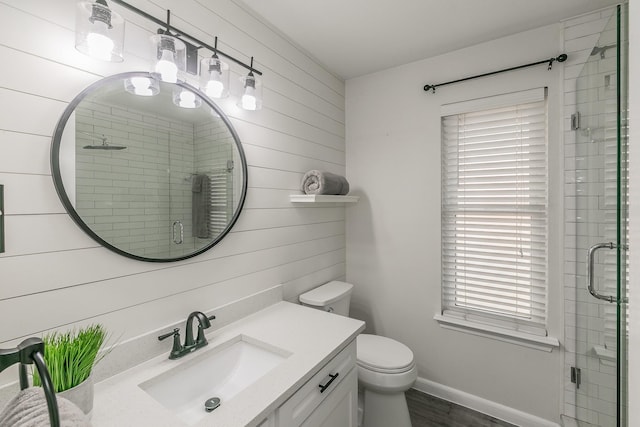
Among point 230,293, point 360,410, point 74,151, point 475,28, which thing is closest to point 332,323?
point 230,293

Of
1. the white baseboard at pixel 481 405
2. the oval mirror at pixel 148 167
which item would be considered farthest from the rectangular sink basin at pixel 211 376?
the white baseboard at pixel 481 405

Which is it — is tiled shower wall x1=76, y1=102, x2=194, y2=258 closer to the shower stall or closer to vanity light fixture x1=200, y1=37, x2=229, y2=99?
vanity light fixture x1=200, y1=37, x2=229, y2=99

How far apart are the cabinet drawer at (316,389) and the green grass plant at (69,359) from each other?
59 cm

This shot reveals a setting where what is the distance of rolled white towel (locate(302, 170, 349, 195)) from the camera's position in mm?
1905

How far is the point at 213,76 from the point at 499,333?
2272mm

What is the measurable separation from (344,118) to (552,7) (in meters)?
1.46

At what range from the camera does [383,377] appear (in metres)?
1.66

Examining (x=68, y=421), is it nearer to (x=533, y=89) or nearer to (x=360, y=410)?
(x=360, y=410)

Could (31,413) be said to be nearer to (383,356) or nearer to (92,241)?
(92,241)

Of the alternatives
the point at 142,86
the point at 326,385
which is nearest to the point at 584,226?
the point at 326,385

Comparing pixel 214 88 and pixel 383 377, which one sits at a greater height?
pixel 214 88

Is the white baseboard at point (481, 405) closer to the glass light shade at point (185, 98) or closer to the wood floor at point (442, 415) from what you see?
the wood floor at point (442, 415)

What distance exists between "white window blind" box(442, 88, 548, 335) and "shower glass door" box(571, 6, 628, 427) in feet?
0.65

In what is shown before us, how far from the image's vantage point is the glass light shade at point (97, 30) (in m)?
0.91
